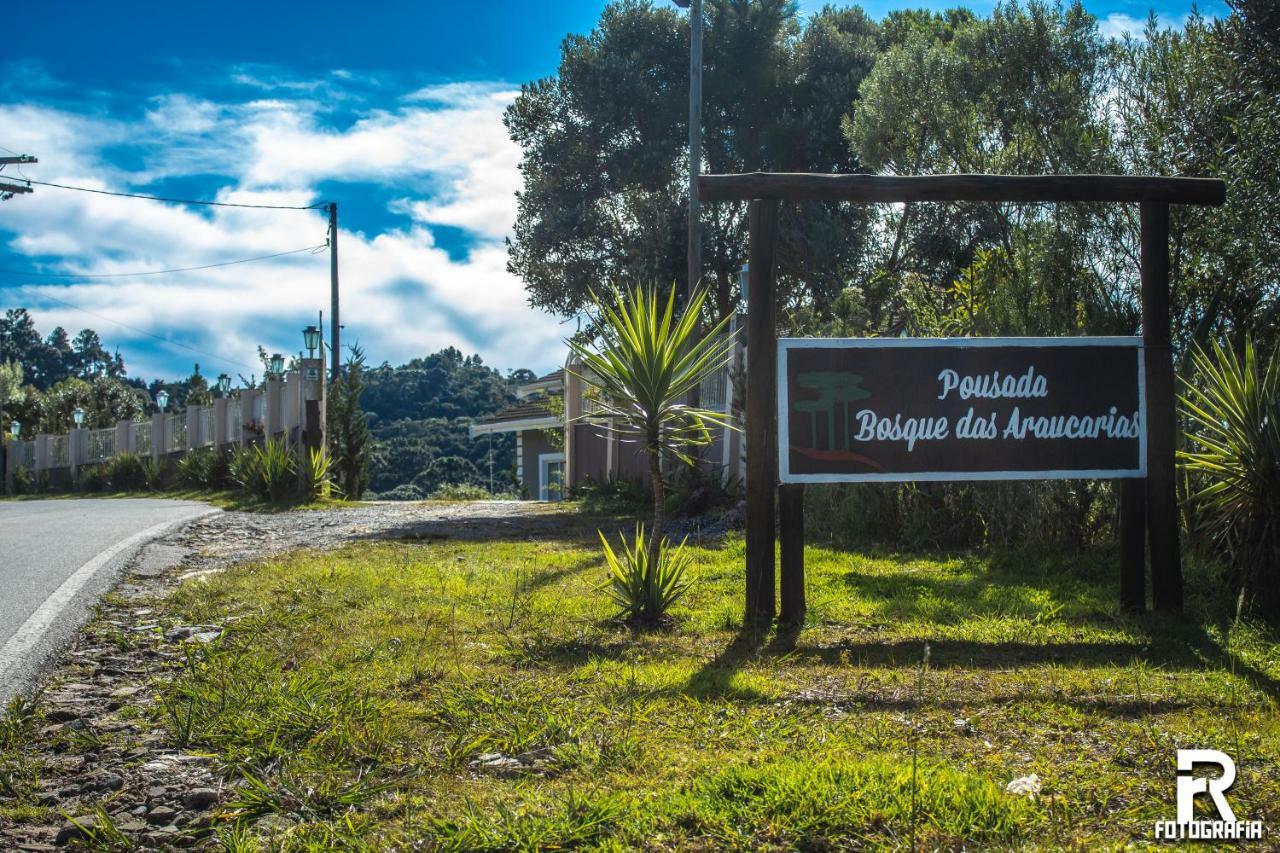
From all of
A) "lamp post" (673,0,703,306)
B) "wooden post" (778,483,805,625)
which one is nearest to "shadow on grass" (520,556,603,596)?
"wooden post" (778,483,805,625)

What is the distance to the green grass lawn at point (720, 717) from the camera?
129 inches

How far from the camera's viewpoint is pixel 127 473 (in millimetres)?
30891

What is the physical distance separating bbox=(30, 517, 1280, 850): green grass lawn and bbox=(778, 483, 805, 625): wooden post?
0.65 feet

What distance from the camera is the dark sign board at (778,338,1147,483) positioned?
631 centimetres

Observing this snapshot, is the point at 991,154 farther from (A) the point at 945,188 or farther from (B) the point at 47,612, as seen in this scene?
(B) the point at 47,612

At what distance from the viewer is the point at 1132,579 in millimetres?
6422

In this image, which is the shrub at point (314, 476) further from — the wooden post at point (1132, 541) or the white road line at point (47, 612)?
the wooden post at point (1132, 541)

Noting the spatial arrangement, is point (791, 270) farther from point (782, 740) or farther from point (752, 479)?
point (782, 740)

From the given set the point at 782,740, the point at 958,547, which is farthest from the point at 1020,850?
the point at 958,547

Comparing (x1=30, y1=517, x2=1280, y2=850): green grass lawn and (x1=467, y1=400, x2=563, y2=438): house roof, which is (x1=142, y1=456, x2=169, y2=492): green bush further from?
(x1=30, y1=517, x2=1280, y2=850): green grass lawn

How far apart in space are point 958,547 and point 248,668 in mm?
6284

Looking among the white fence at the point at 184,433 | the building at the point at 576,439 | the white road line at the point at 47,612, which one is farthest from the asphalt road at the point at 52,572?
the white fence at the point at 184,433

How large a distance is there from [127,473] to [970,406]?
29.6m

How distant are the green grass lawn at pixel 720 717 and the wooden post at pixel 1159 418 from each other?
0.85ft
